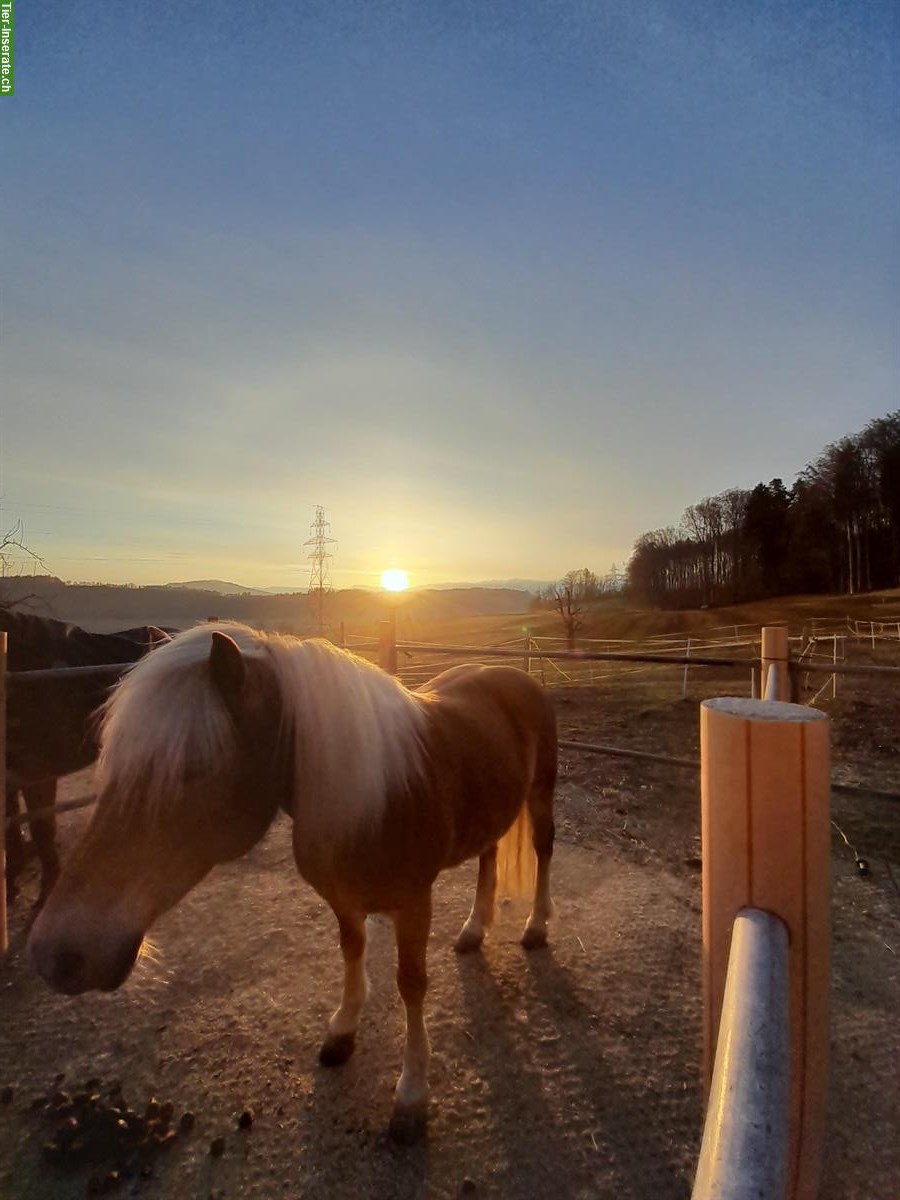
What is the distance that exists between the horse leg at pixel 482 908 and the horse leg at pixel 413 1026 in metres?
0.93

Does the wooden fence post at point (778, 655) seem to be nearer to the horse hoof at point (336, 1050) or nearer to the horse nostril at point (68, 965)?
the horse hoof at point (336, 1050)

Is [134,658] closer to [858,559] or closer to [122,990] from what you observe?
[122,990]

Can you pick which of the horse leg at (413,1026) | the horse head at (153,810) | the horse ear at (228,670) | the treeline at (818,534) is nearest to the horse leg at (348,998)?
the horse leg at (413,1026)

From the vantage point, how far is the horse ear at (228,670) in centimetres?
162

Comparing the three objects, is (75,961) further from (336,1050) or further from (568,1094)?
(568,1094)

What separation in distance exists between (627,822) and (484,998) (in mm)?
2764

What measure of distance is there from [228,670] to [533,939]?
2.68 m

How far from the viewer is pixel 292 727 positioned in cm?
191

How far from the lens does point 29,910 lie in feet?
12.3

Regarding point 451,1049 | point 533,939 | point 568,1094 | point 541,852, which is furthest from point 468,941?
point 568,1094

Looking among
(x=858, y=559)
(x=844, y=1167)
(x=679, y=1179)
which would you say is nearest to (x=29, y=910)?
(x=679, y=1179)

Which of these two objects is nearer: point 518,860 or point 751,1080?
point 751,1080

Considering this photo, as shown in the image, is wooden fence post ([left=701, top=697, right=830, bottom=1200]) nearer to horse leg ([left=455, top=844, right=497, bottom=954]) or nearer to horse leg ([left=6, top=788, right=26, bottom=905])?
horse leg ([left=455, top=844, right=497, bottom=954])

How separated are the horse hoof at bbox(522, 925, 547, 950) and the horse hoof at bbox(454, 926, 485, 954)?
0.82 feet
